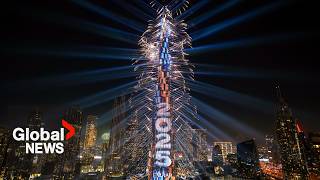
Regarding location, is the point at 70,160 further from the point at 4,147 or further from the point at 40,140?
the point at 40,140

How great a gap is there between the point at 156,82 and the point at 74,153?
5823 inches

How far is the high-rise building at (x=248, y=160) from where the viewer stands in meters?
107

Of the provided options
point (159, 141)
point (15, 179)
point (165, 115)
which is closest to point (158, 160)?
point (159, 141)

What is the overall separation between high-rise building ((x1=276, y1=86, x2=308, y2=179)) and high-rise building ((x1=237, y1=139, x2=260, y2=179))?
1295 cm

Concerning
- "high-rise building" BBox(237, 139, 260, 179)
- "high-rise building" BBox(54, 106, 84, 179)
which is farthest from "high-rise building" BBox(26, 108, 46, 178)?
"high-rise building" BBox(237, 139, 260, 179)

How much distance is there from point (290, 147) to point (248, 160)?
88.6 feet

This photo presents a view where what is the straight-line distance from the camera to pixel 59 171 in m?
130

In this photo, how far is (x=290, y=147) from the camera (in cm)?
12812

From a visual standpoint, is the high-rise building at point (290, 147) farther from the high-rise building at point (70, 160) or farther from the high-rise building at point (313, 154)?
the high-rise building at point (70, 160)

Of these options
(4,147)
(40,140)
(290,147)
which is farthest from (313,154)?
(4,147)

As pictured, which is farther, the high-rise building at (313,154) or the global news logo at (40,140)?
the high-rise building at (313,154)

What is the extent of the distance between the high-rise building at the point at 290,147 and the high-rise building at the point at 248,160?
42.5 feet

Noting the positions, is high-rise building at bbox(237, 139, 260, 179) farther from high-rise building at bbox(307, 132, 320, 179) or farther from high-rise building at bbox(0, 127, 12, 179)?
high-rise building at bbox(0, 127, 12, 179)

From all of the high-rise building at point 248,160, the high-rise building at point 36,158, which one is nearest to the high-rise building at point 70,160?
the high-rise building at point 36,158
